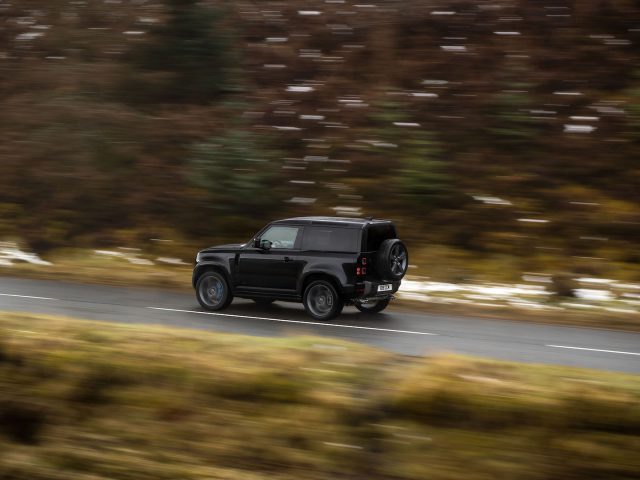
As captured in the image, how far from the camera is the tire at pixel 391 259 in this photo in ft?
49.4

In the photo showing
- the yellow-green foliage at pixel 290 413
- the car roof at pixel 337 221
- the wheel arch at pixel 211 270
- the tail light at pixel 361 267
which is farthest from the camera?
the wheel arch at pixel 211 270

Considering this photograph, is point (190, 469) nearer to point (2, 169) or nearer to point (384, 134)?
point (384, 134)

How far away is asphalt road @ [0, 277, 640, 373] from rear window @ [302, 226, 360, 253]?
1.29 m

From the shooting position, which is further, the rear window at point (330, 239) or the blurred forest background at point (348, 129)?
the blurred forest background at point (348, 129)

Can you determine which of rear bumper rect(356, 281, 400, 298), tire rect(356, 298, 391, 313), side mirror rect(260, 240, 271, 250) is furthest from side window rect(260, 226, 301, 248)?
tire rect(356, 298, 391, 313)

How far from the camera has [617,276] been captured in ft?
62.4

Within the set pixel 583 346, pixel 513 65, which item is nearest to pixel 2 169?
pixel 513 65

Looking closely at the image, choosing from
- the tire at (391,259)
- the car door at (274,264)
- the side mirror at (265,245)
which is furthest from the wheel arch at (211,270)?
the tire at (391,259)

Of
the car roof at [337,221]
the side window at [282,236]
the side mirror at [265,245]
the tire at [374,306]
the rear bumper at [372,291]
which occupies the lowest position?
the tire at [374,306]

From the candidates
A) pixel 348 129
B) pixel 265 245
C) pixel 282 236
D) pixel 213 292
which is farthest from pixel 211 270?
pixel 348 129

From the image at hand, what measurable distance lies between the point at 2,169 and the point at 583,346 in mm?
22332

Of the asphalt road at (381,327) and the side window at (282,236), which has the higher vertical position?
the side window at (282,236)

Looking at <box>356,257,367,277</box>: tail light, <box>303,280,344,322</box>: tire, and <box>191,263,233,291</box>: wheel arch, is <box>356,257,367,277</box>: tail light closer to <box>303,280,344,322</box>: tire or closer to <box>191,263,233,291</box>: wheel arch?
<box>303,280,344,322</box>: tire

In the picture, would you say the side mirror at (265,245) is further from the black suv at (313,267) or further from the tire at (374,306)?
the tire at (374,306)
